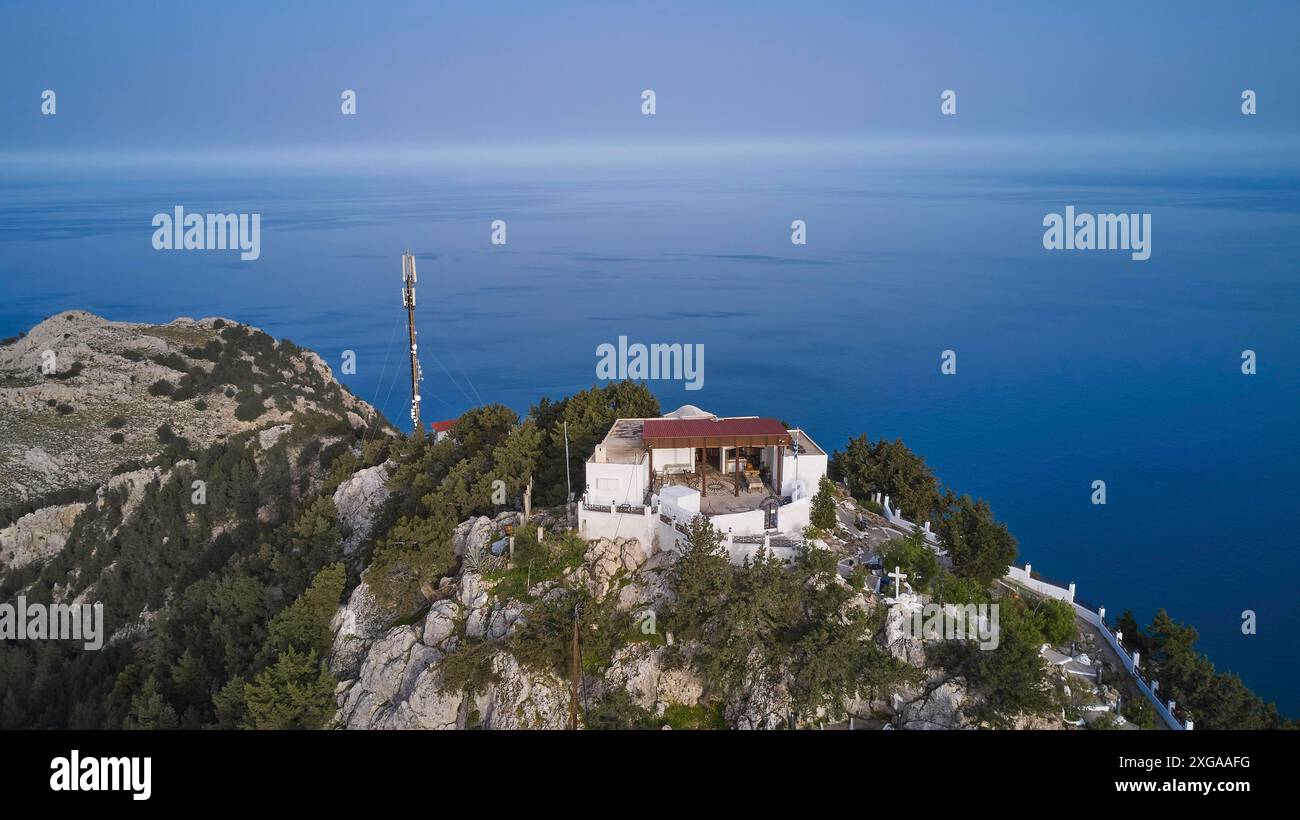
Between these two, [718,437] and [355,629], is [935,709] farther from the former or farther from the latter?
[355,629]

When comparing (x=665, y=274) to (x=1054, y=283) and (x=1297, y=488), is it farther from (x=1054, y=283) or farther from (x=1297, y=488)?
(x=1297, y=488)

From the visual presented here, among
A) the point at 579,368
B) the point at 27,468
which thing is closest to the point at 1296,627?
the point at 27,468

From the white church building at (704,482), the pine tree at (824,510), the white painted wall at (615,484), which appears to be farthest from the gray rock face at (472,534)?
the pine tree at (824,510)

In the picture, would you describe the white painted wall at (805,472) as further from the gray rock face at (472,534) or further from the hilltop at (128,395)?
the hilltop at (128,395)

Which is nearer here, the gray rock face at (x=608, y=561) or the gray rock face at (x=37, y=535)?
the gray rock face at (x=608, y=561)

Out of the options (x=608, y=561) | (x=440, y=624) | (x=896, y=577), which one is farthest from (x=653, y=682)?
(x=896, y=577)

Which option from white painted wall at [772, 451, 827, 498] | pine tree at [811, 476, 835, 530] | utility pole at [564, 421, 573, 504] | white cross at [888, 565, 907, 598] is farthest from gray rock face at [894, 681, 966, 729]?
utility pole at [564, 421, 573, 504]
